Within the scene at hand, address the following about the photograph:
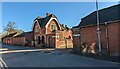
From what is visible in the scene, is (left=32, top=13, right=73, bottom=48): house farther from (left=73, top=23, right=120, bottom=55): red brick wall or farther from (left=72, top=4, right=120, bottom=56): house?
(left=73, top=23, right=120, bottom=55): red brick wall

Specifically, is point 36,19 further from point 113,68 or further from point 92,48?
point 113,68

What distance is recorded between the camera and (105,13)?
2400cm

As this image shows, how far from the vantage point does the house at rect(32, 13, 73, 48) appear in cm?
4022

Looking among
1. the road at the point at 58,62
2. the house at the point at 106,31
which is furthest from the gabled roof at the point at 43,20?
the road at the point at 58,62

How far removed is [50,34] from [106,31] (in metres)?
21.0

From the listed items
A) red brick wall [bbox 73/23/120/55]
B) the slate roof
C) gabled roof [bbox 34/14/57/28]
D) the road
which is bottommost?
the road

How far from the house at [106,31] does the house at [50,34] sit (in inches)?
516

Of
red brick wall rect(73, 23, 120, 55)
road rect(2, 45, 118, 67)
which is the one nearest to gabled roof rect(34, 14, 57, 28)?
red brick wall rect(73, 23, 120, 55)

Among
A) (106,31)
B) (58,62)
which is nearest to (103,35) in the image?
(106,31)

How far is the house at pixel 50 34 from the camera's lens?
1583 inches

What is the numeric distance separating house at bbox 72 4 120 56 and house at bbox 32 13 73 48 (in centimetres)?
1311

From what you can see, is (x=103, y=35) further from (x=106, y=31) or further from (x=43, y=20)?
(x=43, y=20)

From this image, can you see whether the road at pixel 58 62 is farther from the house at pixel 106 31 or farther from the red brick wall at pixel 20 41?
the red brick wall at pixel 20 41

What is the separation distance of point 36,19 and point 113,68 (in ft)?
131
